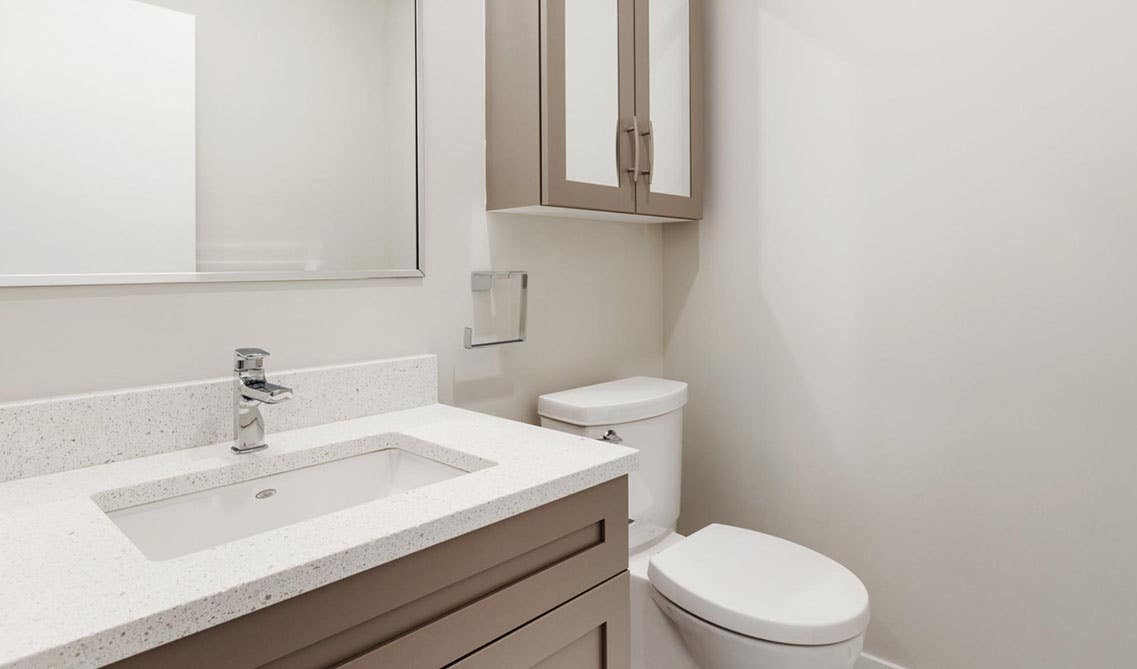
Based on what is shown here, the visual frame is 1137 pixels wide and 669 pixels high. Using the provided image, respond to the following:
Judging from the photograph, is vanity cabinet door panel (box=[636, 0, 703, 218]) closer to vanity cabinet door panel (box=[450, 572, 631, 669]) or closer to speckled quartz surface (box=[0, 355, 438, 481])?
speckled quartz surface (box=[0, 355, 438, 481])

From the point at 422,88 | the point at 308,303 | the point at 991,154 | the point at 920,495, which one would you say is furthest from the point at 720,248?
the point at 308,303

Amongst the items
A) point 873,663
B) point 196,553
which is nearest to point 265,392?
point 196,553

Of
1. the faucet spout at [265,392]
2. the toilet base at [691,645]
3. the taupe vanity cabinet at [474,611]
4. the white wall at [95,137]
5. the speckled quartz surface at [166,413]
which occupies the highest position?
the white wall at [95,137]

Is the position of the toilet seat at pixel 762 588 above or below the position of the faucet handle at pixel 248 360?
below

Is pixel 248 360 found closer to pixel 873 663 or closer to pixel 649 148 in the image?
pixel 649 148

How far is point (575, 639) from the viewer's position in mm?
938

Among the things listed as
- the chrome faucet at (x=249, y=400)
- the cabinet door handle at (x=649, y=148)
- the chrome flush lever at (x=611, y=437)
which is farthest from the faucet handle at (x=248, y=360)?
the cabinet door handle at (x=649, y=148)

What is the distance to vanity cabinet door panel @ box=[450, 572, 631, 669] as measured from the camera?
84cm

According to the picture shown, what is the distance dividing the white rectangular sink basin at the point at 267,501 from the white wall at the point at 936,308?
42.7 inches

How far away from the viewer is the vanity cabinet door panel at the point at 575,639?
2.75 feet

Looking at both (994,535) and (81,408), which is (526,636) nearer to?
(81,408)

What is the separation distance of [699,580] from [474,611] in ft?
2.20

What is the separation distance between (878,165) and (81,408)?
1.66 m

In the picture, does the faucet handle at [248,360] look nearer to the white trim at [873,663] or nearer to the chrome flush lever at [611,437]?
the chrome flush lever at [611,437]
